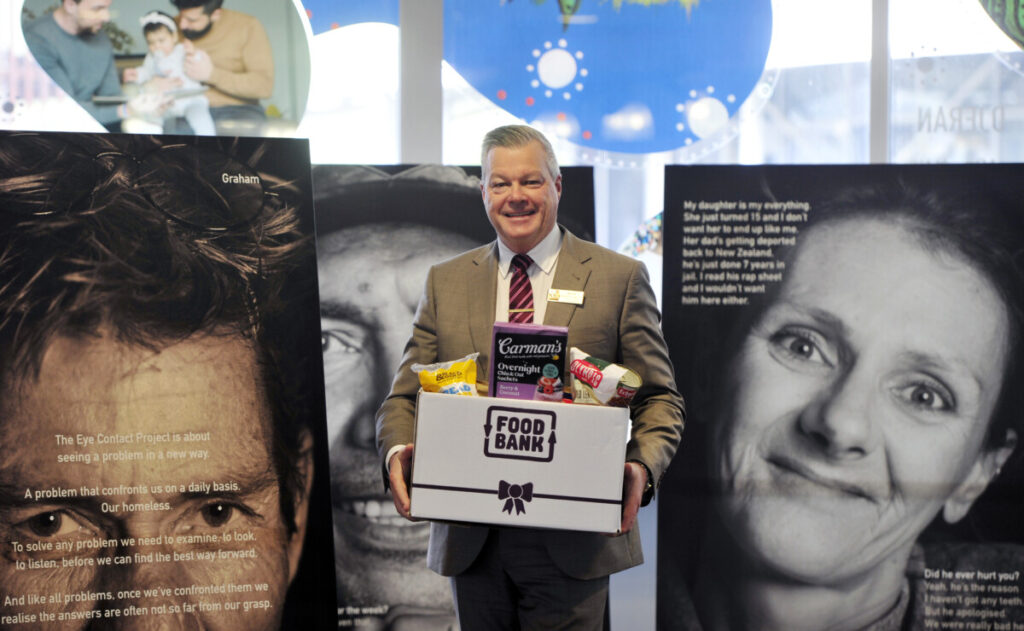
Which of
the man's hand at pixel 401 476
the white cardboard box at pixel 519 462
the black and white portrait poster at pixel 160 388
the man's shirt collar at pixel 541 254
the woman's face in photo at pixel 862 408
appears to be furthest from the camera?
the woman's face in photo at pixel 862 408

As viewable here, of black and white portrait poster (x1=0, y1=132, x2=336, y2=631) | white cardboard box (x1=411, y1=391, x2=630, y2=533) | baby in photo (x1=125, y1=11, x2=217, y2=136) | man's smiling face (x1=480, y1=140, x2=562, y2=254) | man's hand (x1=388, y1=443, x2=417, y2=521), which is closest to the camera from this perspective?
white cardboard box (x1=411, y1=391, x2=630, y2=533)

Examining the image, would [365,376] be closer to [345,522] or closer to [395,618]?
[345,522]

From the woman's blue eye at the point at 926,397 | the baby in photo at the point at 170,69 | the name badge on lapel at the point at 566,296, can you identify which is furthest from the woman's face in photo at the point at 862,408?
the baby in photo at the point at 170,69

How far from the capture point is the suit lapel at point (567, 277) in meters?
1.93

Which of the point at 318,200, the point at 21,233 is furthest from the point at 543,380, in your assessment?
the point at 318,200

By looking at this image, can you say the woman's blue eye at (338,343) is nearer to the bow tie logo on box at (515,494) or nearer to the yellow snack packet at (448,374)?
the yellow snack packet at (448,374)

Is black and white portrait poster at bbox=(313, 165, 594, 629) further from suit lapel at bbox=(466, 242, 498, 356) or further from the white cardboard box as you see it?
the white cardboard box

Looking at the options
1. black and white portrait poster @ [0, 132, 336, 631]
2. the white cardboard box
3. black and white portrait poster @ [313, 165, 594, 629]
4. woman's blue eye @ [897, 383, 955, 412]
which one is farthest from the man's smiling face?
woman's blue eye @ [897, 383, 955, 412]

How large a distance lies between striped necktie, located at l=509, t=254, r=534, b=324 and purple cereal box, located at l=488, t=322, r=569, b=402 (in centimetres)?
24

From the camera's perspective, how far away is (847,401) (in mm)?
3043

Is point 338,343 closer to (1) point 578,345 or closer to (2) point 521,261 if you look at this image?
(2) point 521,261

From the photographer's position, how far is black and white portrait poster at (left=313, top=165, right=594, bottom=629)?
3.08 metres

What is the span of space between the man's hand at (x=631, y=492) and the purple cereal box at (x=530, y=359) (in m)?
0.20

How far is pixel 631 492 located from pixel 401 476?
1.55 feet
